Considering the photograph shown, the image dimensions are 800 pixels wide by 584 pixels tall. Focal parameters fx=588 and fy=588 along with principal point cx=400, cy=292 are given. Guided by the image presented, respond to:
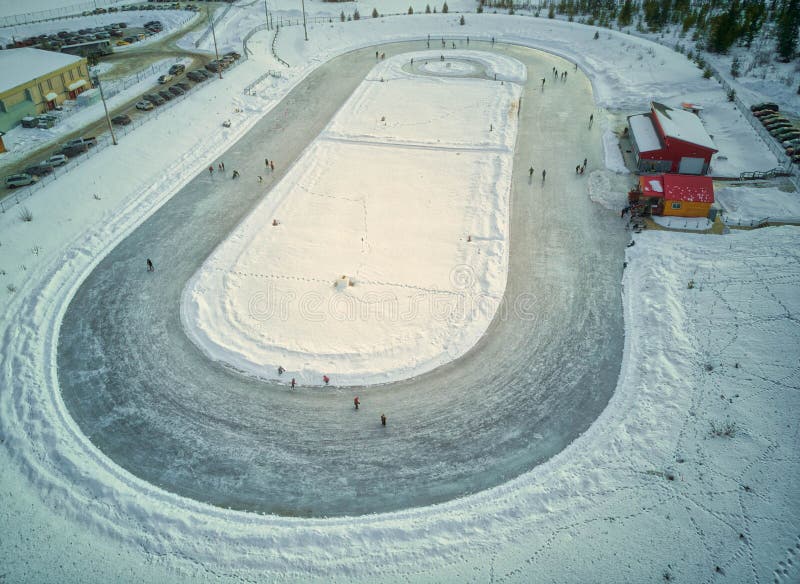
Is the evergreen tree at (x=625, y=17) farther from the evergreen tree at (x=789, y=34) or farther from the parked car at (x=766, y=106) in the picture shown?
the parked car at (x=766, y=106)

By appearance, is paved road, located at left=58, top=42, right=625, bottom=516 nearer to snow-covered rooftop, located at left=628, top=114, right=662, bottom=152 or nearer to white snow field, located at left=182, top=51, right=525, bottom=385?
white snow field, located at left=182, top=51, right=525, bottom=385

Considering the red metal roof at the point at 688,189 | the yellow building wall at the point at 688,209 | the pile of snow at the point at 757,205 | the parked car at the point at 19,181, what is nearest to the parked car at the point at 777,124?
the pile of snow at the point at 757,205

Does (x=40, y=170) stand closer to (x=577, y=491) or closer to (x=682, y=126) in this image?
(x=577, y=491)

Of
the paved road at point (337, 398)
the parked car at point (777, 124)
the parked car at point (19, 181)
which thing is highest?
the parked car at point (777, 124)

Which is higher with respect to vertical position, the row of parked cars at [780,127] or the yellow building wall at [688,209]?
the row of parked cars at [780,127]

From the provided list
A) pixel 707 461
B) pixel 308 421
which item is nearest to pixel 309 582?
pixel 308 421

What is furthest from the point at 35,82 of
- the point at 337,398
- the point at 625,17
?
the point at 625,17

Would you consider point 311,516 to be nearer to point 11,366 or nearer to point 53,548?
point 53,548
